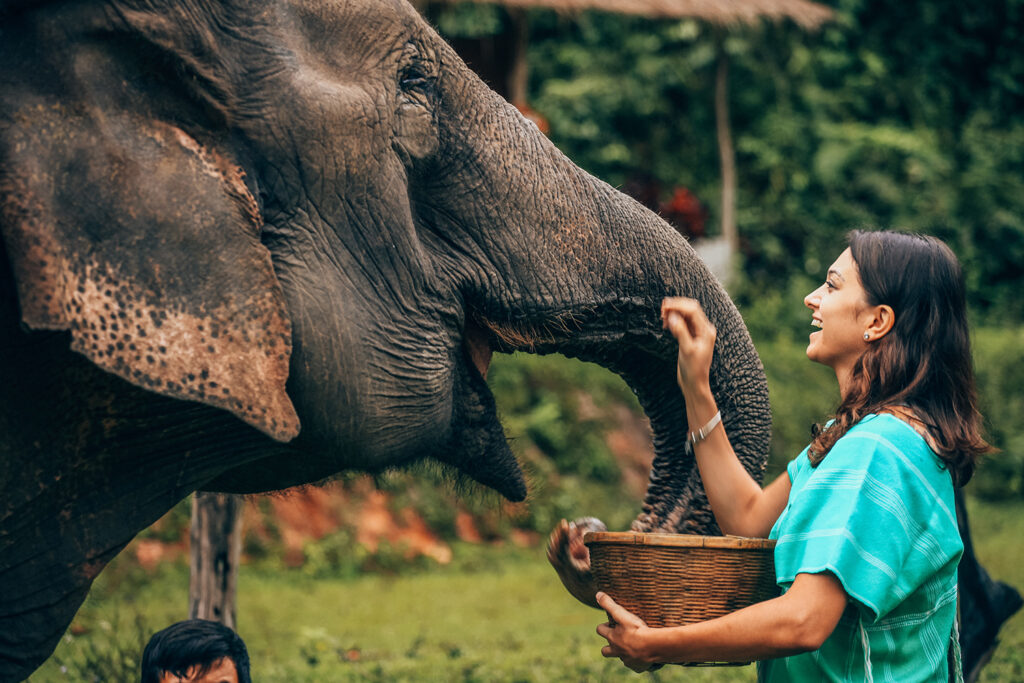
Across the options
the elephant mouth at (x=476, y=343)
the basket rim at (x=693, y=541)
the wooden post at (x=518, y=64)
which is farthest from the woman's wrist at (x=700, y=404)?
the wooden post at (x=518, y=64)

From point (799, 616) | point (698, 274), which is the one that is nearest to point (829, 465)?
point (799, 616)

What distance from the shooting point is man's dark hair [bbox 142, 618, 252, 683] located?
2844 millimetres

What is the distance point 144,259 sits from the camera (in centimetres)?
197

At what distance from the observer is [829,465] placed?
6.76 ft

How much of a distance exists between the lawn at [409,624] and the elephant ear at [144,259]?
7.84 feet

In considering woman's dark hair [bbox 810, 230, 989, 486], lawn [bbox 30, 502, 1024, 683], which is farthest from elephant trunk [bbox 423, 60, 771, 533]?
lawn [bbox 30, 502, 1024, 683]

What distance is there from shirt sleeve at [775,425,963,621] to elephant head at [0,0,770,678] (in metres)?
0.64

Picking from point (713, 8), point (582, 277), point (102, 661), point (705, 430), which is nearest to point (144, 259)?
point (582, 277)

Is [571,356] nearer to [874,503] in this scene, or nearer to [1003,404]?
[874,503]

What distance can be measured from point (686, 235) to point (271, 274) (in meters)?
5.32

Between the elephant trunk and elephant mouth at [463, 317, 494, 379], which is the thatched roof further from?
→ elephant mouth at [463, 317, 494, 379]

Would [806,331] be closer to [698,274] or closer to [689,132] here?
[689,132]

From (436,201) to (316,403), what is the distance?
1.69ft

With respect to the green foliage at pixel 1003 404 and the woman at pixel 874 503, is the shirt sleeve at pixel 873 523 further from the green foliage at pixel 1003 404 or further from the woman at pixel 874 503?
the green foliage at pixel 1003 404
